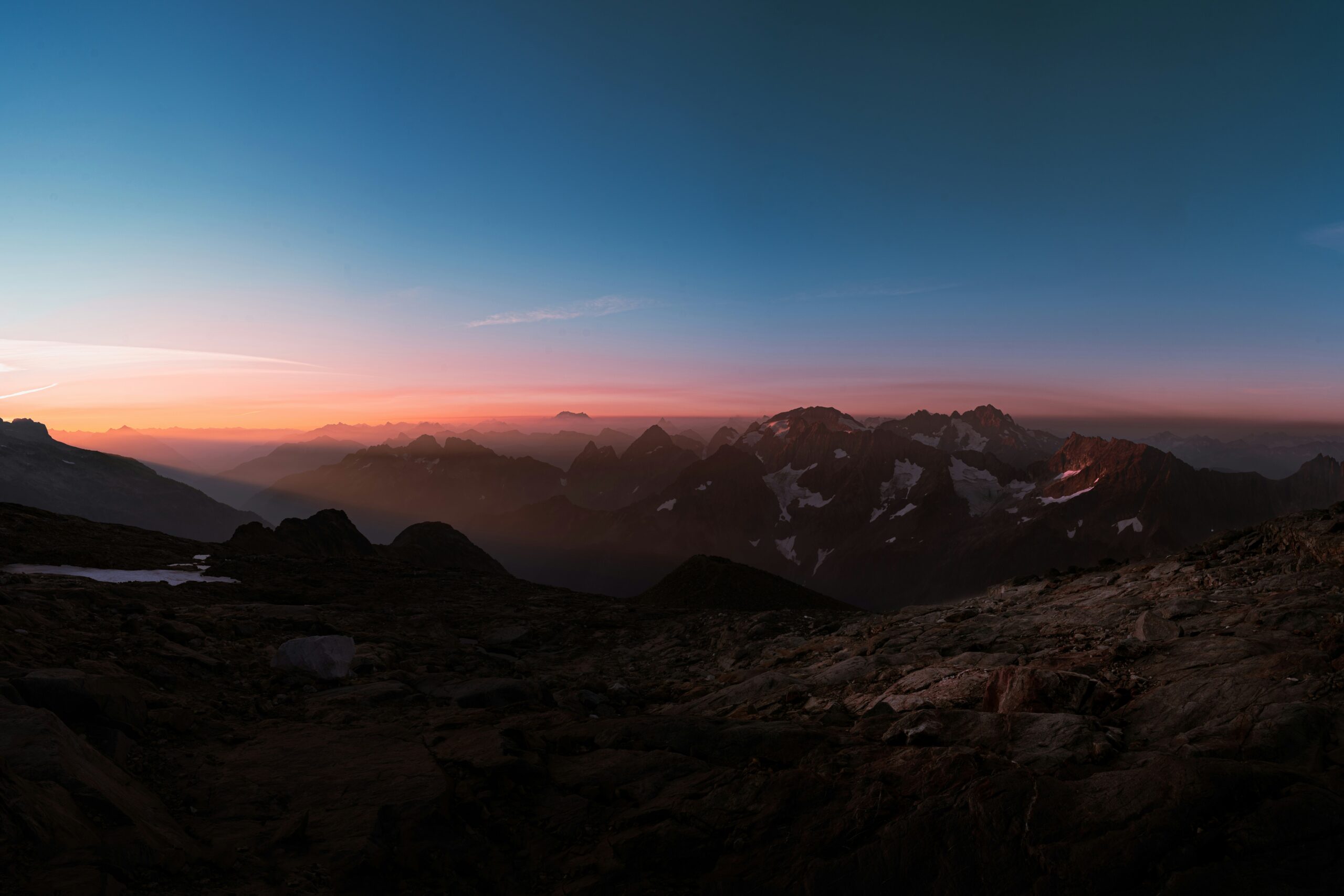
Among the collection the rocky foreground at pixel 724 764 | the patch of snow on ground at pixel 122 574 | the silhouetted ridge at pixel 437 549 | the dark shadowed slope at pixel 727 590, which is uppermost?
the rocky foreground at pixel 724 764

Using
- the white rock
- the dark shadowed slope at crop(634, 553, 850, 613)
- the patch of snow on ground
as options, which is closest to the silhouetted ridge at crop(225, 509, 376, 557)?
the patch of snow on ground

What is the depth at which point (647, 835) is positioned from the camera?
8.88 meters

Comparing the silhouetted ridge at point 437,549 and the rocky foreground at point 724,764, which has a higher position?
the rocky foreground at point 724,764

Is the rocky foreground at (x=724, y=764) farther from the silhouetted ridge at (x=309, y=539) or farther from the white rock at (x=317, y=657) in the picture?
the silhouetted ridge at (x=309, y=539)

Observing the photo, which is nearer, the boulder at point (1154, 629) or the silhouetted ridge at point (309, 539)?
the boulder at point (1154, 629)

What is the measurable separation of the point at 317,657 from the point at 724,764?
44.4 feet

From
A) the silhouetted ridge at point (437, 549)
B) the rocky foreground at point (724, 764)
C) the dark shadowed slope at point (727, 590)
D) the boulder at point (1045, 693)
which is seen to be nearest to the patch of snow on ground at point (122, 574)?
the rocky foreground at point (724, 764)

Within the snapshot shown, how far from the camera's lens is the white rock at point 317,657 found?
17.7 m

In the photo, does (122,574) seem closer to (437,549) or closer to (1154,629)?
(1154,629)

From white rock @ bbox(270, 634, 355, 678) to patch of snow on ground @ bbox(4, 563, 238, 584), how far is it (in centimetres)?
1940

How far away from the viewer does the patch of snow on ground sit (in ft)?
99.7

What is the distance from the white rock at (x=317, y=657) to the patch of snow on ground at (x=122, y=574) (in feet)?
63.7

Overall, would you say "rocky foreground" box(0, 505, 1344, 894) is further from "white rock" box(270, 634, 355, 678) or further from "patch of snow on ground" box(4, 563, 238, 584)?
"patch of snow on ground" box(4, 563, 238, 584)

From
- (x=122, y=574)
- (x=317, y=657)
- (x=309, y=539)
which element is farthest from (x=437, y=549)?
(x=317, y=657)
